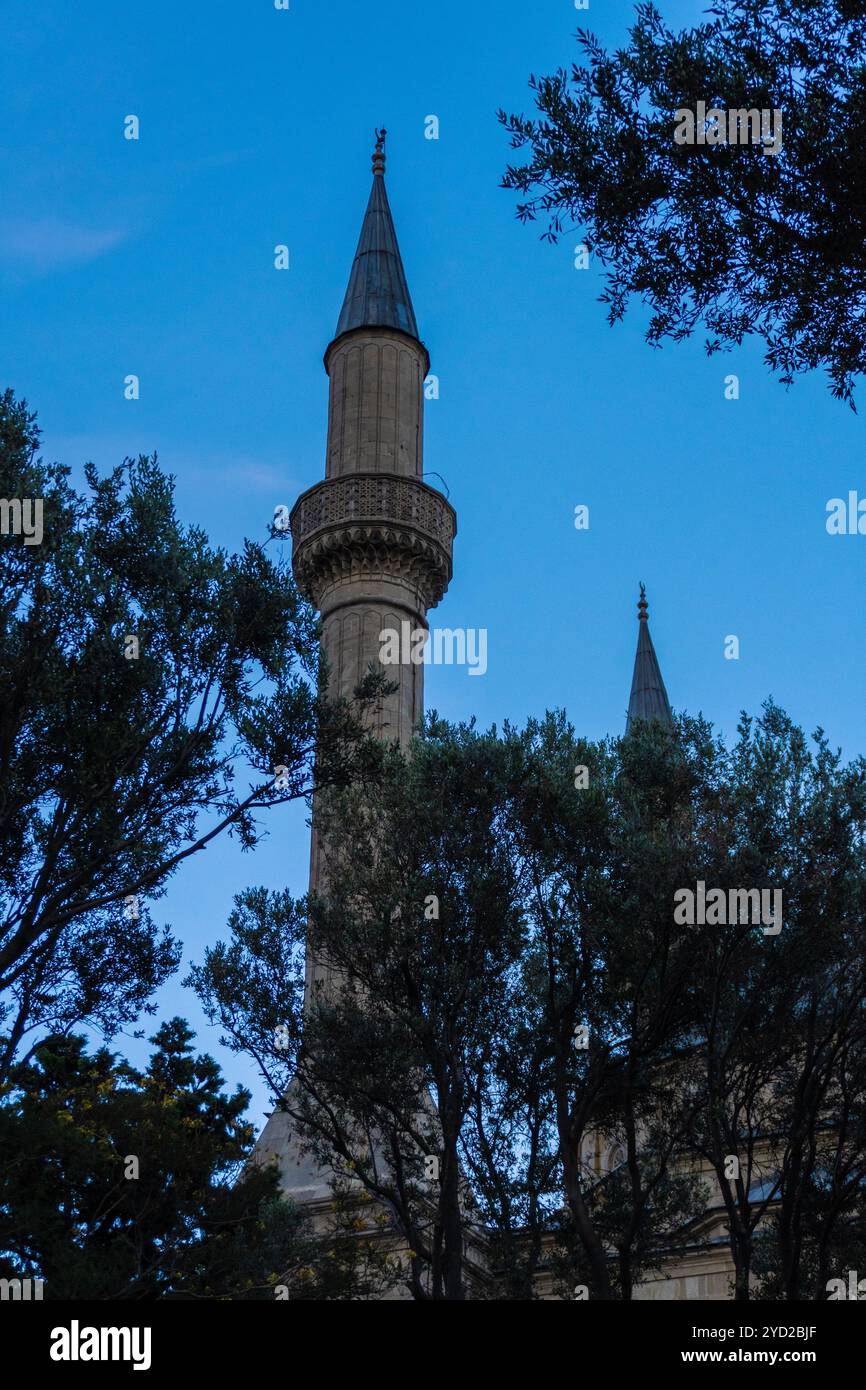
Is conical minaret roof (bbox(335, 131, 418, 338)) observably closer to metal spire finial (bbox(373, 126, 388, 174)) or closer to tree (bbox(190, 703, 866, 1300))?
metal spire finial (bbox(373, 126, 388, 174))

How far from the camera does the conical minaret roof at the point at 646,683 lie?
5684 centimetres

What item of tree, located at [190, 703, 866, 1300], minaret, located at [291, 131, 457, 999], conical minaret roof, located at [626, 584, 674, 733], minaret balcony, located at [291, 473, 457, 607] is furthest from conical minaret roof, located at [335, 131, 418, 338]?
conical minaret roof, located at [626, 584, 674, 733]

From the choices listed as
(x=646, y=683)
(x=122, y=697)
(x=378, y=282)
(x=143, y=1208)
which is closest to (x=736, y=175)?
(x=122, y=697)

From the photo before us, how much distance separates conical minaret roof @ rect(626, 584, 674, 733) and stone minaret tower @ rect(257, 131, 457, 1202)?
67.4ft

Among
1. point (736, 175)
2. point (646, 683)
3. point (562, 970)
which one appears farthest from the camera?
point (646, 683)

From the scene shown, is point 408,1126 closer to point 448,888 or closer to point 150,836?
point 448,888

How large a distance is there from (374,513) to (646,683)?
23766mm

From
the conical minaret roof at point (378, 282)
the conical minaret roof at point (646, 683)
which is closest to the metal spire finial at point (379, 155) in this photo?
the conical minaret roof at point (378, 282)

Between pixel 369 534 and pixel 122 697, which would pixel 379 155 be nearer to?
pixel 369 534

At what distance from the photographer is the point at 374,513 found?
119ft

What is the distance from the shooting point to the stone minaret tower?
117ft

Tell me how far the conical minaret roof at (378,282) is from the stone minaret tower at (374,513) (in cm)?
5

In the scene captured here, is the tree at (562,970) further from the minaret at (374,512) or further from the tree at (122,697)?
the minaret at (374,512)

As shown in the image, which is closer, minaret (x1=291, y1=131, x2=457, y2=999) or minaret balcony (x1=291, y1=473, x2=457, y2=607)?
minaret (x1=291, y1=131, x2=457, y2=999)
